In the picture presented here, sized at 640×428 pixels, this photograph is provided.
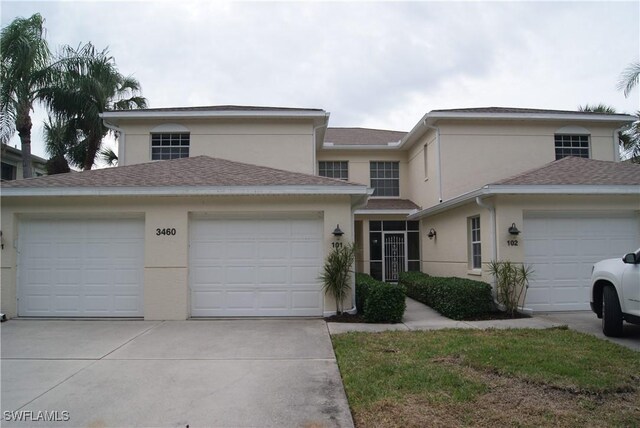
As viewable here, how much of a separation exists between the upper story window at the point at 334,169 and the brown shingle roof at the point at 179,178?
8.28m

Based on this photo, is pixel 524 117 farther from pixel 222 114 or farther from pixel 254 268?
pixel 254 268

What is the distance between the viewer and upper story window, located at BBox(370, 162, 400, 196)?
20.1m

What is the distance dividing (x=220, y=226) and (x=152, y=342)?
341 cm

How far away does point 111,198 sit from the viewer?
10461 mm

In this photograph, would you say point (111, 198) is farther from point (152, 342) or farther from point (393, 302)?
point (393, 302)

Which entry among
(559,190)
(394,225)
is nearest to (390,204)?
(394,225)

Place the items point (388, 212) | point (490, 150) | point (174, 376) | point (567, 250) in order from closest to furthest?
point (174, 376), point (567, 250), point (490, 150), point (388, 212)

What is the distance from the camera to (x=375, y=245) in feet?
61.5

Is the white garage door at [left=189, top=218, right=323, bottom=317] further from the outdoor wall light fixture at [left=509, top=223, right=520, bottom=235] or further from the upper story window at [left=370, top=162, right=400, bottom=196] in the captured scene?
the upper story window at [left=370, top=162, right=400, bottom=196]

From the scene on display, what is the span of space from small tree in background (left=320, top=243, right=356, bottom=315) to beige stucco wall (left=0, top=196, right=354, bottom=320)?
7.7 inches

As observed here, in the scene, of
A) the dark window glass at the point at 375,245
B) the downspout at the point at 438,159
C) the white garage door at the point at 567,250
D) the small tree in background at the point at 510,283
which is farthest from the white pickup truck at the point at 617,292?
the dark window glass at the point at 375,245

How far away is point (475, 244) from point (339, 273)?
484 cm

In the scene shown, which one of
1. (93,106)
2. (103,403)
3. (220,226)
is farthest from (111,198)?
(93,106)

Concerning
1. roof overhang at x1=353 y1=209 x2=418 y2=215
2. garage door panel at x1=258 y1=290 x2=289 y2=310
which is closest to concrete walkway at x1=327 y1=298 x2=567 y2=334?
garage door panel at x1=258 y1=290 x2=289 y2=310
